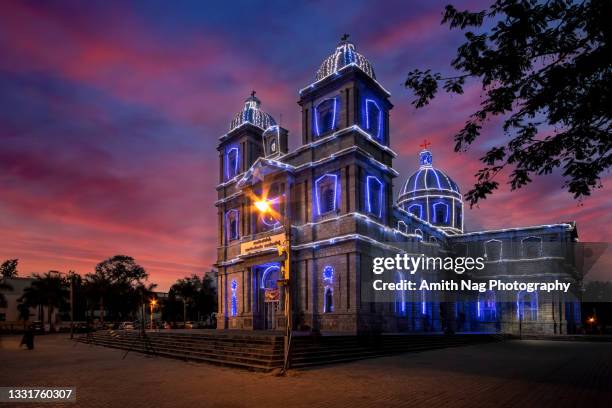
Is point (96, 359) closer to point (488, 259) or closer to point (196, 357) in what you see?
point (196, 357)

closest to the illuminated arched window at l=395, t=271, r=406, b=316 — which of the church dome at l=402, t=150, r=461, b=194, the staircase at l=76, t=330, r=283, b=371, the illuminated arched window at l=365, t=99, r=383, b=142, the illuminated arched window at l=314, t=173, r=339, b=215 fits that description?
the illuminated arched window at l=314, t=173, r=339, b=215

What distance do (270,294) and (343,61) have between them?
65.9 feet

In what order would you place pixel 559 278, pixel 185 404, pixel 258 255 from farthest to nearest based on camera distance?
pixel 559 278, pixel 258 255, pixel 185 404

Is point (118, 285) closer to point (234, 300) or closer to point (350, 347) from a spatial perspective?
point (234, 300)

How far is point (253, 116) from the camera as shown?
4669 cm

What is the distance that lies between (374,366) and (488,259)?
47.5 meters

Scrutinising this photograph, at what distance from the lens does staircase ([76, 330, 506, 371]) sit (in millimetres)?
20969

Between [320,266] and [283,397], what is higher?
[320,266]

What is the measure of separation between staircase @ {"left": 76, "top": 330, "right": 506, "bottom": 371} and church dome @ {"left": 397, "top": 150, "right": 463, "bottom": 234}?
37147mm

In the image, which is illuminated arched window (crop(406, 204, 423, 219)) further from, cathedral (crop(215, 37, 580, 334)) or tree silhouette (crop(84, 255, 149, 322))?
tree silhouette (crop(84, 255, 149, 322))

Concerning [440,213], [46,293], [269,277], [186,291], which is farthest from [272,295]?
[46,293]

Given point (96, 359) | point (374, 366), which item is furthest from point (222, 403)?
point (96, 359)

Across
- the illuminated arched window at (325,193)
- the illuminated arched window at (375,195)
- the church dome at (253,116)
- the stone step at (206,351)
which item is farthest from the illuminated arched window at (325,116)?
the stone step at (206,351)

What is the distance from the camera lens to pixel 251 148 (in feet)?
151
